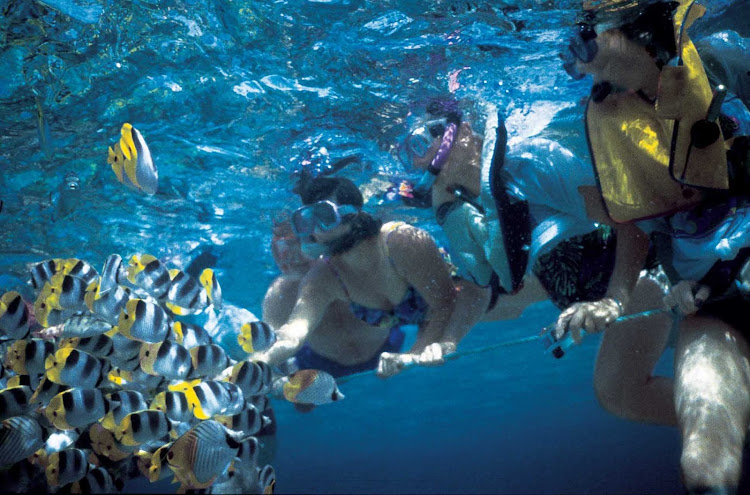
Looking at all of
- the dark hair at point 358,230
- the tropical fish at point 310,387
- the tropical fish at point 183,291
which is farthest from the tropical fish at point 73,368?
the dark hair at point 358,230

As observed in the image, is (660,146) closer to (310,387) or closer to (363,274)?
(310,387)

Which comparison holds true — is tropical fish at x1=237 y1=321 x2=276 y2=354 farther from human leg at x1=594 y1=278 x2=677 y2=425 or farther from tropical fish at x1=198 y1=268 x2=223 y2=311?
human leg at x1=594 y1=278 x2=677 y2=425

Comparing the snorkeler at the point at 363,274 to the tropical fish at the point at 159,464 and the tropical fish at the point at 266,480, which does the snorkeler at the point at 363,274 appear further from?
the tropical fish at the point at 159,464

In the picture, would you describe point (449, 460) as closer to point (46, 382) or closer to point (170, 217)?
point (170, 217)

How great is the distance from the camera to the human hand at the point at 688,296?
3.49 m

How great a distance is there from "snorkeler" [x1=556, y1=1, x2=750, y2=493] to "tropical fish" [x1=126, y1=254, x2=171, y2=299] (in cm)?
378

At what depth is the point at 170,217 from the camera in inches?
510

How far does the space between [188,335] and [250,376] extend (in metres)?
0.84

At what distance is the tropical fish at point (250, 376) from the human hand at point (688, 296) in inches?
148

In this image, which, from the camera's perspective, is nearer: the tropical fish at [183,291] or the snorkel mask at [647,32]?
the snorkel mask at [647,32]

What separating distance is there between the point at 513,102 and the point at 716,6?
3.83m

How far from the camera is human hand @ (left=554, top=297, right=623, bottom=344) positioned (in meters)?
3.74

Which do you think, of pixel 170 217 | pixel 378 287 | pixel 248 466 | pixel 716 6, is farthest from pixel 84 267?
pixel 716 6

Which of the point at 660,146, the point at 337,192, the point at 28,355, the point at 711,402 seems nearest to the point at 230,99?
the point at 337,192
